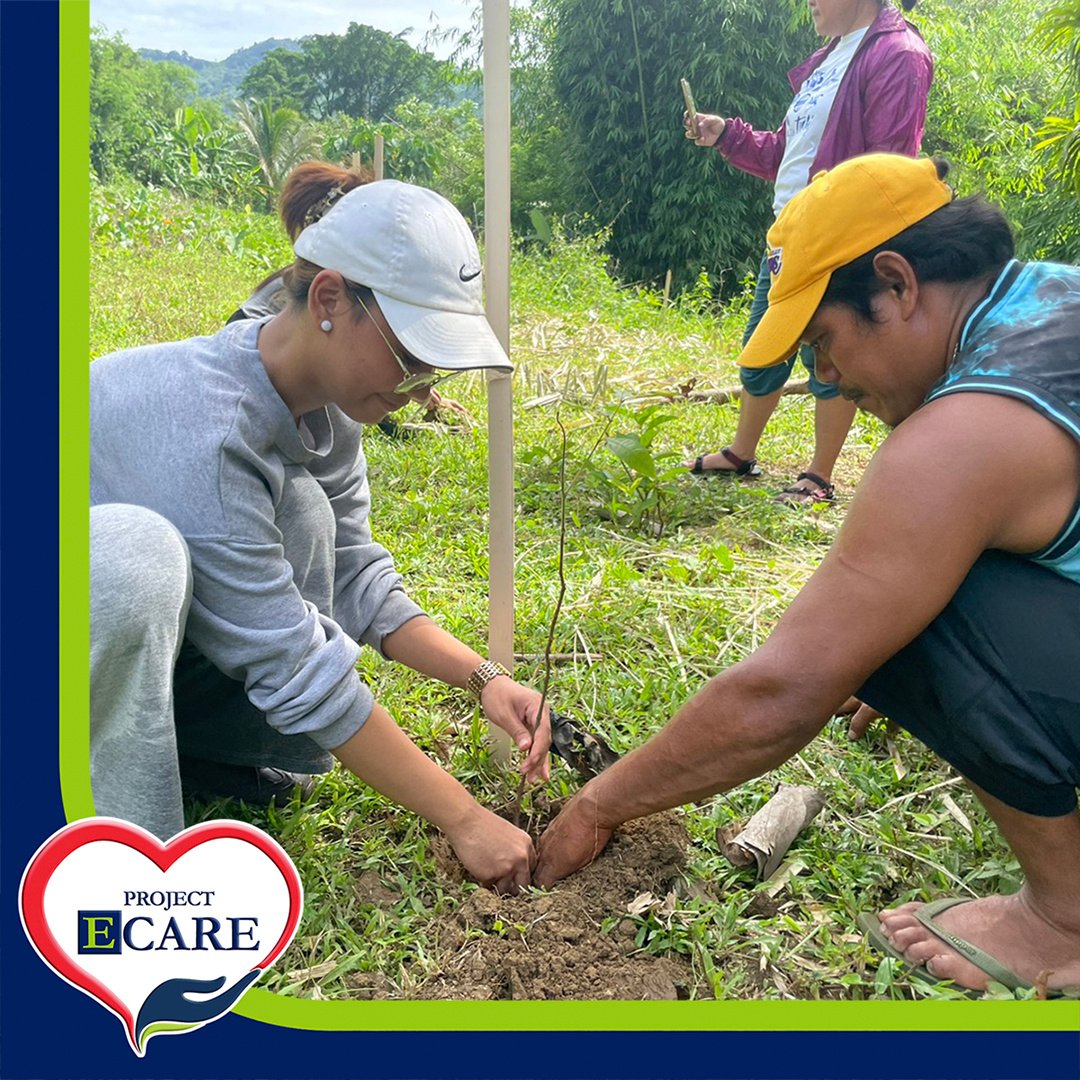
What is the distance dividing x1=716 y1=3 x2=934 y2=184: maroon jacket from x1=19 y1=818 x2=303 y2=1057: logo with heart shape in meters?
2.47

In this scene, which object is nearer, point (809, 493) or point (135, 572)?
point (135, 572)

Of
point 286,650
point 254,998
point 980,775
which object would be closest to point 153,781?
point 286,650

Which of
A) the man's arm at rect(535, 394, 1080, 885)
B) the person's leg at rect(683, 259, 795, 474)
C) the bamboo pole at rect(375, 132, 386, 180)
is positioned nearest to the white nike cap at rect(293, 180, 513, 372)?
the bamboo pole at rect(375, 132, 386, 180)

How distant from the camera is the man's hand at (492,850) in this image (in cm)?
159

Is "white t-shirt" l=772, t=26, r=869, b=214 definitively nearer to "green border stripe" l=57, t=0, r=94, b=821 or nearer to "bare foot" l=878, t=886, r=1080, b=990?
"bare foot" l=878, t=886, r=1080, b=990

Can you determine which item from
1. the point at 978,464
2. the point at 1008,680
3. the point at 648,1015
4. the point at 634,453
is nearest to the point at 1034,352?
the point at 978,464

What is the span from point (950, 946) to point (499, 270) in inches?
47.6

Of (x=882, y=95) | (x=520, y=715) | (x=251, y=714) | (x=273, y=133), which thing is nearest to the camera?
(x=251, y=714)

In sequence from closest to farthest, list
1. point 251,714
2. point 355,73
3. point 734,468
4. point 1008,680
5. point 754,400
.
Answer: point 1008,680 → point 251,714 → point 754,400 → point 734,468 → point 355,73

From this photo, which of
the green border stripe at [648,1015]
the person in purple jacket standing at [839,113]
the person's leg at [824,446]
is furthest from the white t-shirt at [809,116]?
the green border stripe at [648,1015]

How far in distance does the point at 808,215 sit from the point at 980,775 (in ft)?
2.59

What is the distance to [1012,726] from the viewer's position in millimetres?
1336

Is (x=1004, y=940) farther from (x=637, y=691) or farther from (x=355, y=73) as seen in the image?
(x=355, y=73)

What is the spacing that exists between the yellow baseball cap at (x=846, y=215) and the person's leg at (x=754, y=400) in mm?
1894
